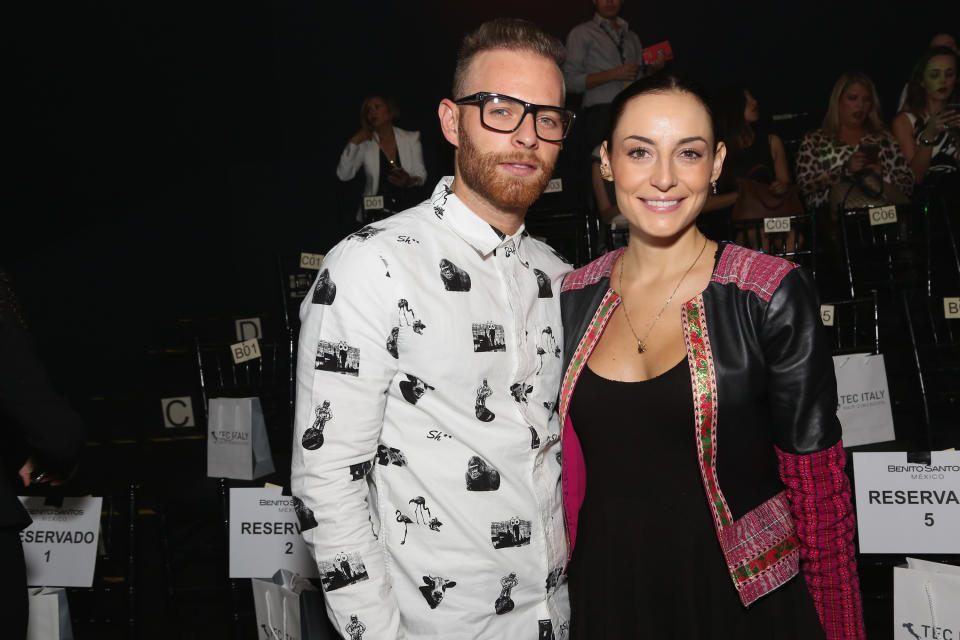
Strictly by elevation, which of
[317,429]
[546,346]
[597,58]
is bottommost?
[317,429]

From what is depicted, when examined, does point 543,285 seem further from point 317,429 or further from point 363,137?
point 363,137

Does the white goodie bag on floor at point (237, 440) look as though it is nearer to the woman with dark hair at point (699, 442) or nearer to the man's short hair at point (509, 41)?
the woman with dark hair at point (699, 442)

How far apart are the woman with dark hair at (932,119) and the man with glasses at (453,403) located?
3893mm

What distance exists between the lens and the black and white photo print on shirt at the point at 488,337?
57.2 inches

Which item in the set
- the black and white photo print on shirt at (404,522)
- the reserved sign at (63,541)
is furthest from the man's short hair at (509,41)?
the reserved sign at (63,541)

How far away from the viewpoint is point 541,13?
6.96 metres

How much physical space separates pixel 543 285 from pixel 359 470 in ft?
1.92

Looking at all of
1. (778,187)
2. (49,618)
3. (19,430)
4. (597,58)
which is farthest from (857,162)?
(49,618)

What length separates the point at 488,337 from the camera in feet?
4.82

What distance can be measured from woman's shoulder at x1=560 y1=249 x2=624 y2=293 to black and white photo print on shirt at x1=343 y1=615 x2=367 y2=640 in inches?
33.3

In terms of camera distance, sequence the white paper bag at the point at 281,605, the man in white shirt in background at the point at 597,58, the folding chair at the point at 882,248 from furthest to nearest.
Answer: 1. the man in white shirt in background at the point at 597,58
2. the folding chair at the point at 882,248
3. the white paper bag at the point at 281,605

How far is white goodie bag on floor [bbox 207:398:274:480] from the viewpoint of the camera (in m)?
3.16

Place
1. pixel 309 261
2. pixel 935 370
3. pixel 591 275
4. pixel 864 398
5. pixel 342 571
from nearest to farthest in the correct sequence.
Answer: pixel 342 571 < pixel 591 275 < pixel 864 398 < pixel 935 370 < pixel 309 261

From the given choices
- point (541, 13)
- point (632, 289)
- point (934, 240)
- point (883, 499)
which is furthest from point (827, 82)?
point (632, 289)
